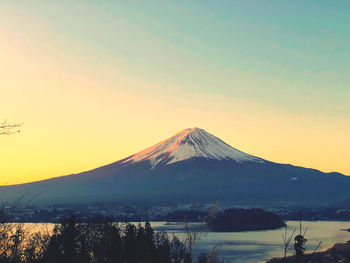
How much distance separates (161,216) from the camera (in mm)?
170875

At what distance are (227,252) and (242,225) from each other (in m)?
70.5

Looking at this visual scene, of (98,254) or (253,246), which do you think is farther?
(253,246)

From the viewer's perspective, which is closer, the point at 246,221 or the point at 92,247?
the point at 92,247

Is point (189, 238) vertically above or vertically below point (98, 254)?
above

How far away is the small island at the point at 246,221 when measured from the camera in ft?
474

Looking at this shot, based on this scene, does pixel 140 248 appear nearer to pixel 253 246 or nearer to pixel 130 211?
pixel 253 246

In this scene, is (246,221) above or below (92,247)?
above

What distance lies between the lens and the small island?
145 meters

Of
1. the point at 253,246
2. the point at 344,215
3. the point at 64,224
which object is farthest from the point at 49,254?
the point at 344,215

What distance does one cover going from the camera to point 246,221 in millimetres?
151750

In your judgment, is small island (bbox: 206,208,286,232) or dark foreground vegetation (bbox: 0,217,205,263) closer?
dark foreground vegetation (bbox: 0,217,205,263)

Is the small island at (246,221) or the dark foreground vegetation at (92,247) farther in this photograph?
the small island at (246,221)

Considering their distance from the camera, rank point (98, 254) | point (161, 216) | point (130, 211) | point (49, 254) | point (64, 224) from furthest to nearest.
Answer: point (130, 211)
point (161, 216)
point (98, 254)
point (64, 224)
point (49, 254)

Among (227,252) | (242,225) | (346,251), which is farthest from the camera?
(242,225)
